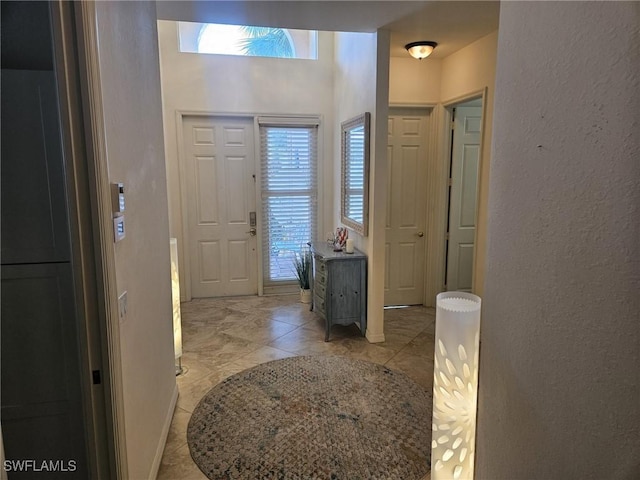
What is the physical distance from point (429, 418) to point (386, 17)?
2845 mm

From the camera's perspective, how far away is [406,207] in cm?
448

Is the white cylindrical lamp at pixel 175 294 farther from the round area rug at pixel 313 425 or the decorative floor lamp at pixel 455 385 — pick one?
the decorative floor lamp at pixel 455 385

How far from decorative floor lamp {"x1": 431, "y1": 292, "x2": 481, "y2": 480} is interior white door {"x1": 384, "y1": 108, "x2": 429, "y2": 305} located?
2878mm

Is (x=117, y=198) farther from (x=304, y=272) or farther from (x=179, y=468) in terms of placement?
(x=304, y=272)

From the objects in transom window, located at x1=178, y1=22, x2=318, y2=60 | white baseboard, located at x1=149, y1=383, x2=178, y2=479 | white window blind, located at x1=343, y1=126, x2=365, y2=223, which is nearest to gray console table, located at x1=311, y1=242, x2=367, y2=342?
white window blind, located at x1=343, y1=126, x2=365, y2=223

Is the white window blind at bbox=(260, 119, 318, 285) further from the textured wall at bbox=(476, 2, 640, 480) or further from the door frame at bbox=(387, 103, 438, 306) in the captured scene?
the textured wall at bbox=(476, 2, 640, 480)

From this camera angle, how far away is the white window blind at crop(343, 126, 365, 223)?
3.78m

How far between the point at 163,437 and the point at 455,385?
1.66 metres

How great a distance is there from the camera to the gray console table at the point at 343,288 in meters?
3.69

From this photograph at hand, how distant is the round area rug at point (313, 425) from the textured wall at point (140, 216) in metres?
0.34

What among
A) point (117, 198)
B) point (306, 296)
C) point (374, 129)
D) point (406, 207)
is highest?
point (374, 129)

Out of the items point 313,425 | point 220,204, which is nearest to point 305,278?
point 220,204

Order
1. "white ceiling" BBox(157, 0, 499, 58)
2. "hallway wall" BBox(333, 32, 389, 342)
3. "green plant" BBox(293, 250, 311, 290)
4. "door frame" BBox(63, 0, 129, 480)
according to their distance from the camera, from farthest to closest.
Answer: "green plant" BBox(293, 250, 311, 290), "hallway wall" BBox(333, 32, 389, 342), "white ceiling" BBox(157, 0, 499, 58), "door frame" BBox(63, 0, 129, 480)

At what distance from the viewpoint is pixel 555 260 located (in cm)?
77
